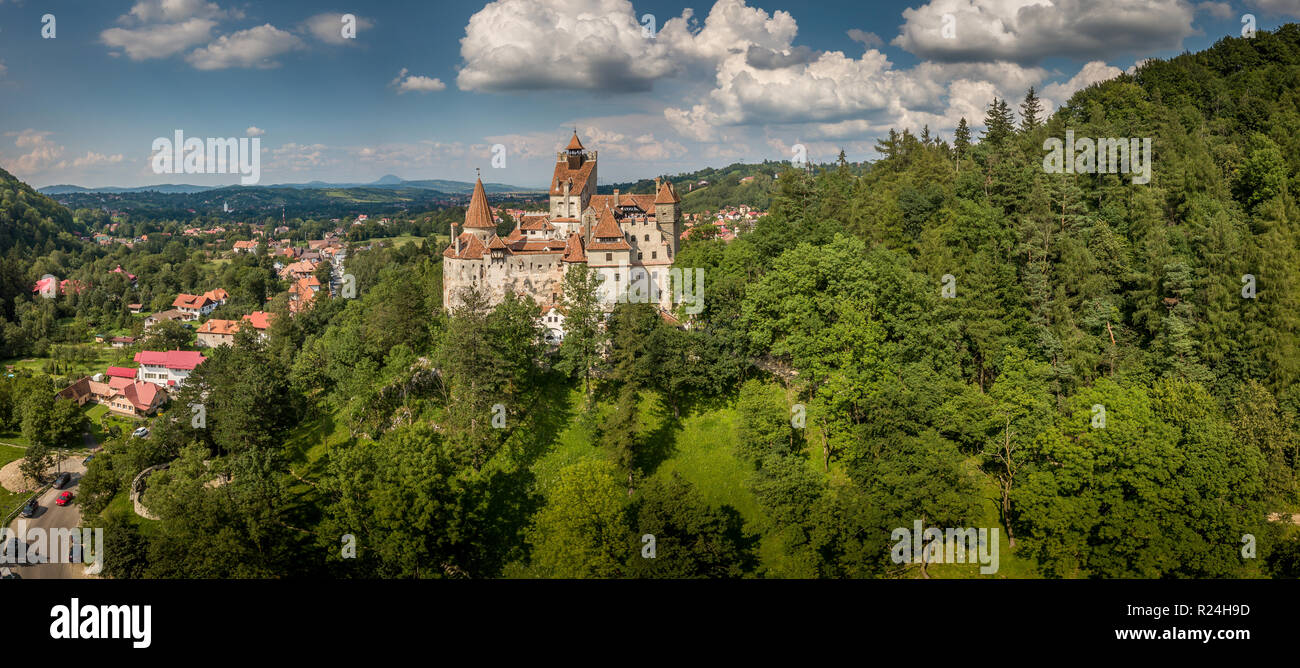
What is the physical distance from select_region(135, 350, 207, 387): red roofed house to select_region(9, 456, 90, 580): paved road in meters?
19.8

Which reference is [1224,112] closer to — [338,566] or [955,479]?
[955,479]

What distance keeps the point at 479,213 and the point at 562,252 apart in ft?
21.7

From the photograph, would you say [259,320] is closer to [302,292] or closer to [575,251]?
[302,292]

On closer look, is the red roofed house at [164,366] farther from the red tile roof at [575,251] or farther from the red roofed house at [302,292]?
the red tile roof at [575,251]

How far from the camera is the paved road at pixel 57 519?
37.7 meters

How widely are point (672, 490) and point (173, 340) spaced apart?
8156 centimetres

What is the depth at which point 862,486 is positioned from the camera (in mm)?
30984

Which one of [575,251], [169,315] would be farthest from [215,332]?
[575,251]

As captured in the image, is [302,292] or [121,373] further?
[302,292]

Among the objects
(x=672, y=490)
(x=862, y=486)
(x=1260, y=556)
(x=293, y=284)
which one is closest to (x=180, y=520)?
(x=672, y=490)

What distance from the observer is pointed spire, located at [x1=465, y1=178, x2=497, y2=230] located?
49.9 metres

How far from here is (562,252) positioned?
5109cm

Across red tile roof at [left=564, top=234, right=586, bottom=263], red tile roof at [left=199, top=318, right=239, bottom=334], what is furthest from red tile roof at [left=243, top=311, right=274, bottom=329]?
red tile roof at [left=564, top=234, right=586, bottom=263]

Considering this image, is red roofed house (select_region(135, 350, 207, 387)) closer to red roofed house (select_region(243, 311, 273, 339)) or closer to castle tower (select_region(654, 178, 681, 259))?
red roofed house (select_region(243, 311, 273, 339))
